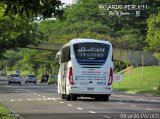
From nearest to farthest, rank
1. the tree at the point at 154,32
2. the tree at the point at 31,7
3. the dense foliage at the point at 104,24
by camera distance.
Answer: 1. the tree at the point at 31,7
2. the tree at the point at 154,32
3. the dense foliage at the point at 104,24

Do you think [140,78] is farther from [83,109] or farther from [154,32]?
[83,109]

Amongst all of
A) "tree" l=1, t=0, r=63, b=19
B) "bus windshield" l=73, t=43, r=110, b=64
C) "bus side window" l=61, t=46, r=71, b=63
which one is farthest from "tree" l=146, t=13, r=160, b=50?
"tree" l=1, t=0, r=63, b=19

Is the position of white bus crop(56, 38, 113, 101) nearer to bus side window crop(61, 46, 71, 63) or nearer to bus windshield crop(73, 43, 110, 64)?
bus windshield crop(73, 43, 110, 64)

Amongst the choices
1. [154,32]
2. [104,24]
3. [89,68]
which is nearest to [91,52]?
[89,68]

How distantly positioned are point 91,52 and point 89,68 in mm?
954

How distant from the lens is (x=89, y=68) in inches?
1329

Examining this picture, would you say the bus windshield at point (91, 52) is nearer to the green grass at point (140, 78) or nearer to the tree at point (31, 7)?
the tree at point (31, 7)

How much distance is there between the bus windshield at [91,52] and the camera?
111 ft

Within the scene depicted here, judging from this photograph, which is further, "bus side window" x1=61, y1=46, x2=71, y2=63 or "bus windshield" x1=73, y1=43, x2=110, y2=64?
"bus side window" x1=61, y1=46, x2=71, y2=63

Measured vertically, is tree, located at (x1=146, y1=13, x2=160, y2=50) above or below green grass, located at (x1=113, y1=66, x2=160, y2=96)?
above

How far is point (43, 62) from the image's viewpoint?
120250 millimetres

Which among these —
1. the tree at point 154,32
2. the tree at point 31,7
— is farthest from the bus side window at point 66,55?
the tree at point 31,7

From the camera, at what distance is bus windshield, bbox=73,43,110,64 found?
3369cm

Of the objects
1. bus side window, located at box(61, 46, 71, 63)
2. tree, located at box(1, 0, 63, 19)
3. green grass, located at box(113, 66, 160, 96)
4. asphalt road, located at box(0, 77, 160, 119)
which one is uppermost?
tree, located at box(1, 0, 63, 19)
